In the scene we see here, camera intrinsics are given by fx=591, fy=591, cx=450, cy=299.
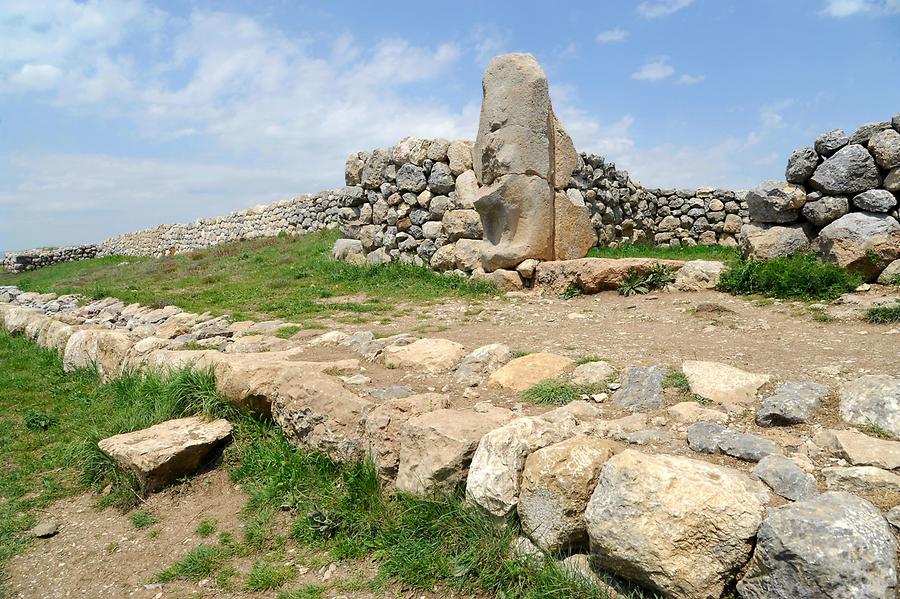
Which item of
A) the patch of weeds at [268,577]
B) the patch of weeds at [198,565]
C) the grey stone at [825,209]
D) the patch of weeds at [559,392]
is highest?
the grey stone at [825,209]

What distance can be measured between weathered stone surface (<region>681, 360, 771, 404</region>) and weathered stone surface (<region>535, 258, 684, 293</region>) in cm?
347

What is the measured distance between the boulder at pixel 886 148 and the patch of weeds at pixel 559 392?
4673 mm

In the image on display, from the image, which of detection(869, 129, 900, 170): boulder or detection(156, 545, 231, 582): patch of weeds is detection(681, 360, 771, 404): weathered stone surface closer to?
detection(156, 545, 231, 582): patch of weeds

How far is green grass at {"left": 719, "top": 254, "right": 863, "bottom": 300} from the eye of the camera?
534 cm

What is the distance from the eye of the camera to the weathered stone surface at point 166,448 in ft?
12.4

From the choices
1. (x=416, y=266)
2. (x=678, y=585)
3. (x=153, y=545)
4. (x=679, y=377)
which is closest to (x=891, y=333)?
(x=679, y=377)

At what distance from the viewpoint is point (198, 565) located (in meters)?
3.04

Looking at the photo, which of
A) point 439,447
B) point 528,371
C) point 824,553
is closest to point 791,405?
point 824,553

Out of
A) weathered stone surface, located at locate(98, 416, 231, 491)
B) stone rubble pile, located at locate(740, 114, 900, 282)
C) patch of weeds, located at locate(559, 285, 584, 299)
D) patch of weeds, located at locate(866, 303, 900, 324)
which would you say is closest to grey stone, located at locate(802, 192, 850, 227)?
stone rubble pile, located at locate(740, 114, 900, 282)

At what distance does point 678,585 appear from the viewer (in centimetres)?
210

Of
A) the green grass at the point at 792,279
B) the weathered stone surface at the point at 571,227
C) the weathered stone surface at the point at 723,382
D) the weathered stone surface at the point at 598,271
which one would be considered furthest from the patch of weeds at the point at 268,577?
the weathered stone surface at the point at 571,227

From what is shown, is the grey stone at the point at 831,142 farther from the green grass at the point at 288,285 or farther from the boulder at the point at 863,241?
the green grass at the point at 288,285

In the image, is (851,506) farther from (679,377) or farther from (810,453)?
(679,377)

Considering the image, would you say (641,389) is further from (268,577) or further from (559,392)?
(268,577)
